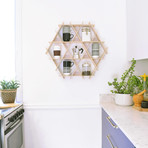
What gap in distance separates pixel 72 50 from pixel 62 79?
14.7 inches

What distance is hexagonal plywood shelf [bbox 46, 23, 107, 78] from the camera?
2.01 m

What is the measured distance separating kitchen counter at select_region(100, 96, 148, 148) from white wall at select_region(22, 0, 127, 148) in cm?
51

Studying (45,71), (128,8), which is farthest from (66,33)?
(128,8)

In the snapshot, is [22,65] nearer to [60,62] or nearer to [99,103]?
[60,62]

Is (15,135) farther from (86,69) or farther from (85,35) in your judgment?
(85,35)

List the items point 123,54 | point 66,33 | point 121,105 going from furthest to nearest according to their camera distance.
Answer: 1. point 123,54
2. point 66,33
3. point 121,105

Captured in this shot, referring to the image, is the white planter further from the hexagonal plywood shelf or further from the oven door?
the oven door

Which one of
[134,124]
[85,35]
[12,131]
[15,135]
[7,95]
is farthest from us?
[85,35]

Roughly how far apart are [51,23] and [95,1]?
602mm

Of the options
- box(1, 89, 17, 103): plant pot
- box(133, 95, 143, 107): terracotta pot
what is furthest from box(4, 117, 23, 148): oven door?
box(133, 95, 143, 107): terracotta pot

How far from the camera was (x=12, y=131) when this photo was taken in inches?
63.4

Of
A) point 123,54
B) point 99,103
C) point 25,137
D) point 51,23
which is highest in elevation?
point 51,23

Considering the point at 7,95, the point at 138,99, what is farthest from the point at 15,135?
the point at 138,99

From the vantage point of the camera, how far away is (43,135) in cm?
205
